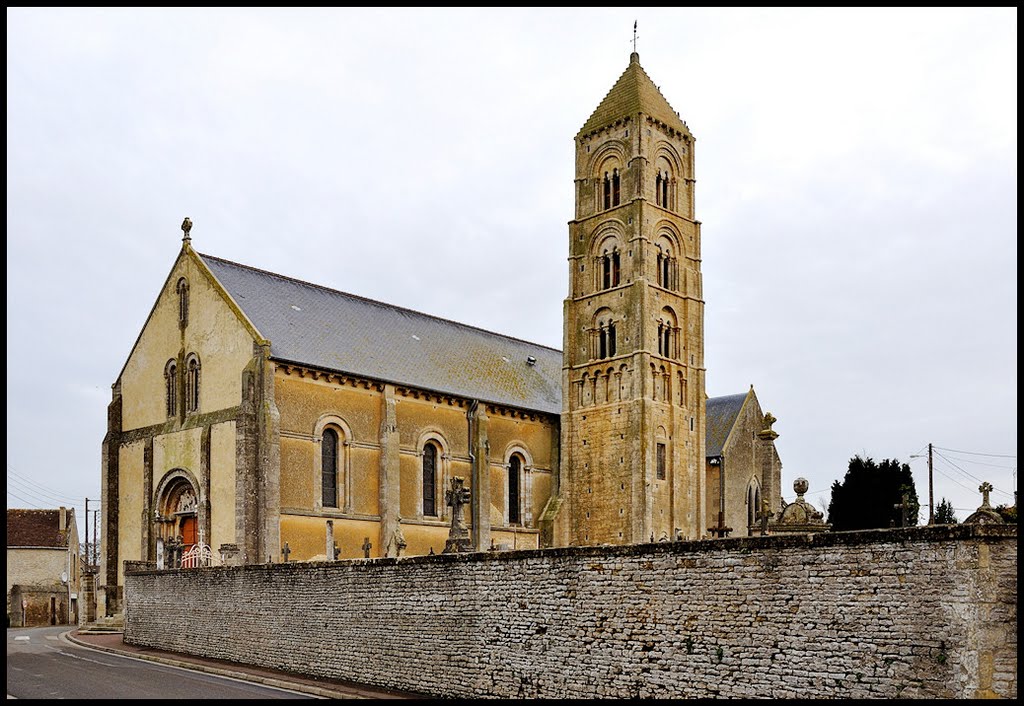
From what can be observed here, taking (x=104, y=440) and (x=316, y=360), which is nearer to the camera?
(x=316, y=360)

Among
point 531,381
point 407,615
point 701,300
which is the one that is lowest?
point 407,615

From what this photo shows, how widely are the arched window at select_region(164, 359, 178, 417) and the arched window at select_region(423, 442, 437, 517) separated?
372 inches

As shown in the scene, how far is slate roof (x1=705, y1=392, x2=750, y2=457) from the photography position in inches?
1818

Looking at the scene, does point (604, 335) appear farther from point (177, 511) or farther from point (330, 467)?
point (177, 511)

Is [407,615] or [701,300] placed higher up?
[701,300]

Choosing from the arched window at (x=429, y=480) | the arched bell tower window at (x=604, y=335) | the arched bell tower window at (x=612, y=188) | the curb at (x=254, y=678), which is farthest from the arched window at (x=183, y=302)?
the arched bell tower window at (x=612, y=188)

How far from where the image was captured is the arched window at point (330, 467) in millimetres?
35438

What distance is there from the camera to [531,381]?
151 feet

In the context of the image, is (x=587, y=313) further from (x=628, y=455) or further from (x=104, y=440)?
(x=104, y=440)

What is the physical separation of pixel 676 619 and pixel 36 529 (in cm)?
4841

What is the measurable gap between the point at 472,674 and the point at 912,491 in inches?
1158

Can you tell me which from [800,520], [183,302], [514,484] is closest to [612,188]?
[514,484]

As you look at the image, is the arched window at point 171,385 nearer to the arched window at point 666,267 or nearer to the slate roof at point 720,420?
the arched window at point 666,267

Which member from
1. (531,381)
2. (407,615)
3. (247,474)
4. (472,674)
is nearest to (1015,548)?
(472,674)
